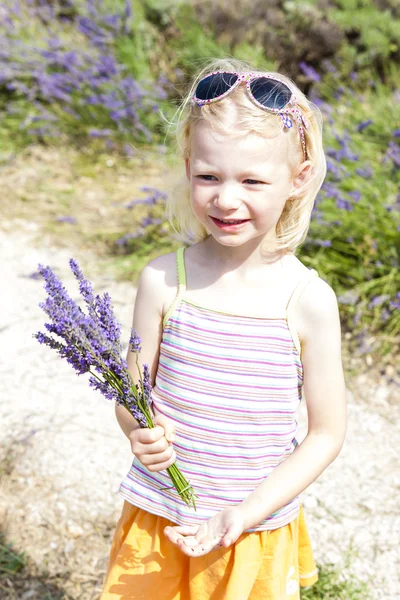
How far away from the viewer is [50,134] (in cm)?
523

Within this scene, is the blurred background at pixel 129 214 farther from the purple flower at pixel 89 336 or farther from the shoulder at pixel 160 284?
the purple flower at pixel 89 336

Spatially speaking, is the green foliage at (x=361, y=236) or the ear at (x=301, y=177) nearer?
the ear at (x=301, y=177)

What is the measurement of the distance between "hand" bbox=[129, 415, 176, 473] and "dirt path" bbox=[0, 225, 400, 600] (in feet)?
3.63

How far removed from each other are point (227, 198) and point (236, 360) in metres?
0.35

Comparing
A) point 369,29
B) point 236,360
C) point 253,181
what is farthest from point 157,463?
point 369,29

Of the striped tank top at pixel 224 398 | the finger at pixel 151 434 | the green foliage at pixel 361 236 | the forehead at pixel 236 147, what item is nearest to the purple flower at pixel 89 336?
the finger at pixel 151 434

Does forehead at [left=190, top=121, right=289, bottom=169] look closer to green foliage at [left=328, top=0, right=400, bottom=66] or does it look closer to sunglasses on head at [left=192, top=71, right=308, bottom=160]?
sunglasses on head at [left=192, top=71, right=308, bottom=160]

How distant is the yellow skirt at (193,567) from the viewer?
5.11 feet

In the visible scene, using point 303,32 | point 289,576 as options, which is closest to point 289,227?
point 289,576

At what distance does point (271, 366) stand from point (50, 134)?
4.17m

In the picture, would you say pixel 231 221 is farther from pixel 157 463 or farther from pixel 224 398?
pixel 157 463

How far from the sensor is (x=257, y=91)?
1.47m

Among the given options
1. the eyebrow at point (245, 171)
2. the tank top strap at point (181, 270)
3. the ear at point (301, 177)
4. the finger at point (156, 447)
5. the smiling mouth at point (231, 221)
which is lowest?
the finger at point (156, 447)

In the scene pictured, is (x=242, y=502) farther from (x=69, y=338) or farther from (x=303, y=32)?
(x=303, y=32)
